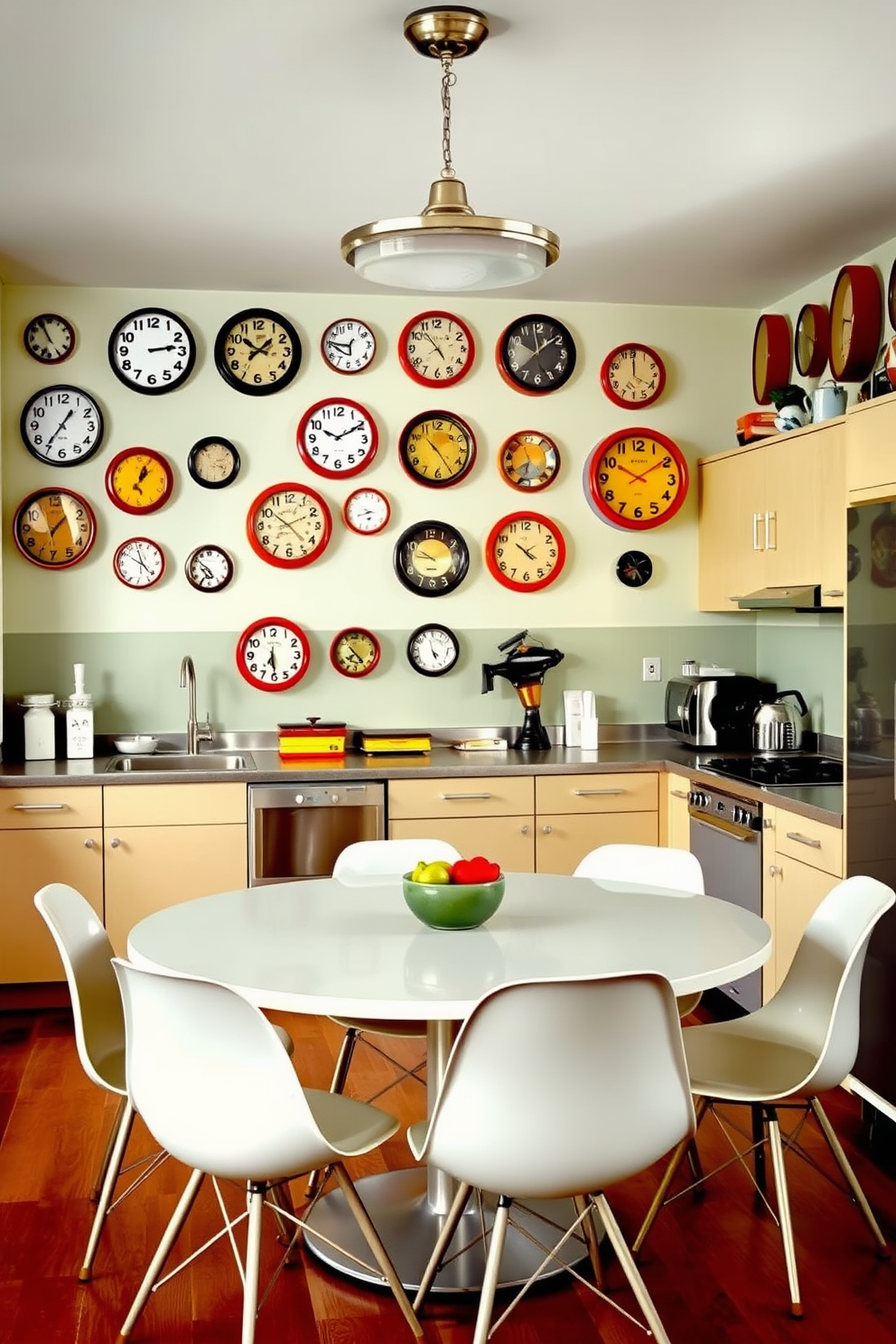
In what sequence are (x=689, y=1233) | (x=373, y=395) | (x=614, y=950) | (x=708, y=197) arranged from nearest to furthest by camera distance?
(x=614, y=950) → (x=689, y=1233) → (x=708, y=197) → (x=373, y=395)

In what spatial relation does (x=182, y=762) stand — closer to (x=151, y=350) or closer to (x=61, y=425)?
(x=61, y=425)

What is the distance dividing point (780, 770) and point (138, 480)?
8.85 feet

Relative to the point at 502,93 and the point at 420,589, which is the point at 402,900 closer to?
the point at 502,93

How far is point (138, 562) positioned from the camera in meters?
5.26

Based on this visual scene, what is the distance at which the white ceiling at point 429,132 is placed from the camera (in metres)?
2.94

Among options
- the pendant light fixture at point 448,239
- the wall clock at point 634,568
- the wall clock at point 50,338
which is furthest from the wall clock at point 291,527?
the pendant light fixture at point 448,239

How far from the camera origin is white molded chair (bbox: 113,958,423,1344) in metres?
2.25

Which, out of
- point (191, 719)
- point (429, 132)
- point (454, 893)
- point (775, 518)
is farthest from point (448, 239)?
point (191, 719)

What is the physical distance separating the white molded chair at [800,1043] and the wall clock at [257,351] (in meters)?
3.24

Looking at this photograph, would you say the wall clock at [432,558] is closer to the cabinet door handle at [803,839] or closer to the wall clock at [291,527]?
the wall clock at [291,527]

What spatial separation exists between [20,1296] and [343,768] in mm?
2316

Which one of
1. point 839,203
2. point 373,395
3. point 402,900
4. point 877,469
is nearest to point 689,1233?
point 402,900

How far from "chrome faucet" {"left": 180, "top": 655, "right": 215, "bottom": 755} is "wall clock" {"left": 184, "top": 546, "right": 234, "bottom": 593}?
0.30 meters

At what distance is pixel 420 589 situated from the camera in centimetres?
542
